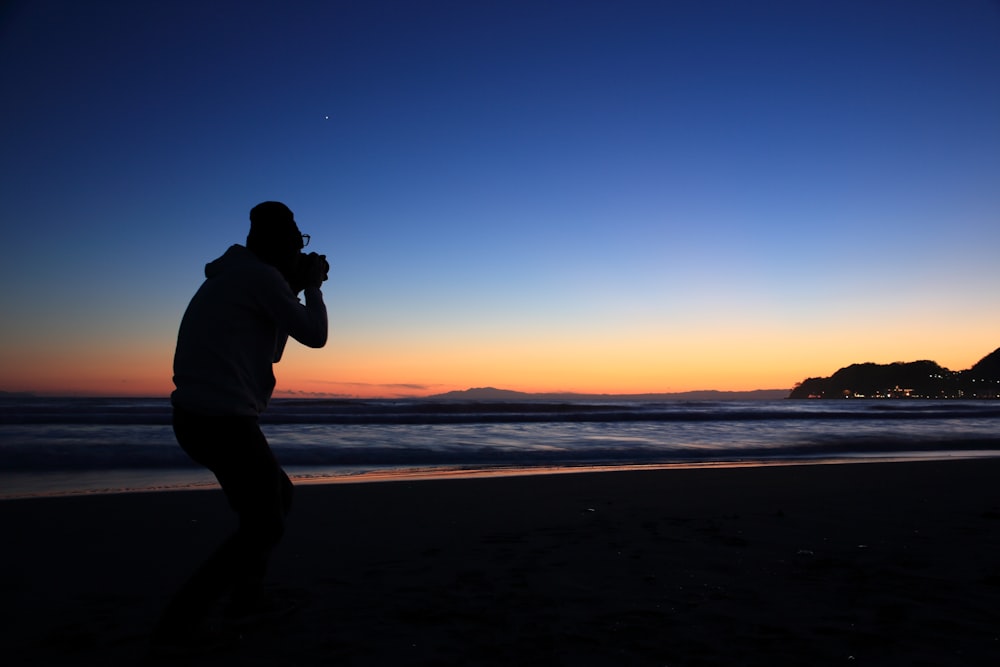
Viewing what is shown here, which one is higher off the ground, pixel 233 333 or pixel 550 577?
pixel 233 333

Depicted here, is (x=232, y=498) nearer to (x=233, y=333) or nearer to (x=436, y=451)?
(x=233, y=333)

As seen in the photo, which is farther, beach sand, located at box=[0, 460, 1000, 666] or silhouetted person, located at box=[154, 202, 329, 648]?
beach sand, located at box=[0, 460, 1000, 666]

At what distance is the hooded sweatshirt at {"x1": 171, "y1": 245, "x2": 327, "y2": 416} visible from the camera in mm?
2385

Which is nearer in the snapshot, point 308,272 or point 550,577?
point 308,272

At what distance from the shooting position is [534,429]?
1933 centimetres

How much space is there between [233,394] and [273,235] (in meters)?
0.72

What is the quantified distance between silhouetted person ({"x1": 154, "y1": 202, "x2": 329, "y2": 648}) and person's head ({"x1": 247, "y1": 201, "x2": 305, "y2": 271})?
0.25 ft

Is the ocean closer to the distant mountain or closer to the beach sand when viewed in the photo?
the beach sand

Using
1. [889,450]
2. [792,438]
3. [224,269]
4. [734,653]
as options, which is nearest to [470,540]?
[734,653]

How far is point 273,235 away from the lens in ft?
8.72

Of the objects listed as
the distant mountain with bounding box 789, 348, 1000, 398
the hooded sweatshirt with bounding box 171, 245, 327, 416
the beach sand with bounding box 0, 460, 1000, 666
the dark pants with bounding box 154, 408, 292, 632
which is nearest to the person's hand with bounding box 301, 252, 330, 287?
the hooded sweatshirt with bounding box 171, 245, 327, 416

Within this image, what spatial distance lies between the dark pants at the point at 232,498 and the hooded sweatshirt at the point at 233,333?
0.26ft

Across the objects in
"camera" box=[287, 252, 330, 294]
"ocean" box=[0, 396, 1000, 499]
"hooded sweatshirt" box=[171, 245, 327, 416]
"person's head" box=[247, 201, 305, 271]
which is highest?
"person's head" box=[247, 201, 305, 271]

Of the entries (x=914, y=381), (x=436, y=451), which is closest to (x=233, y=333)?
(x=436, y=451)
